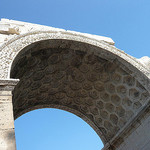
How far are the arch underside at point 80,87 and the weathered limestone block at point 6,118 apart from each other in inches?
74.8

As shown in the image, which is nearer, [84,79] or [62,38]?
[62,38]

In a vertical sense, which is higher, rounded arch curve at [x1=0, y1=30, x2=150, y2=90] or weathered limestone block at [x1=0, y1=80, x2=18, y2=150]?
rounded arch curve at [x1=0, y1=30, x2=150, y2=90]

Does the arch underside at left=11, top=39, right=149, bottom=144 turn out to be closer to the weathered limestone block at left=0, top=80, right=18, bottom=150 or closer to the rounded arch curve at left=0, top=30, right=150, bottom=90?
the rounded arch curve at left=0, top=30, right=150, bottom=90

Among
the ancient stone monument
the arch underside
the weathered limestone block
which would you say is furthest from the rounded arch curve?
the weathered limestone block

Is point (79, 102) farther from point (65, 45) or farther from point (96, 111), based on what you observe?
point (65, 45)

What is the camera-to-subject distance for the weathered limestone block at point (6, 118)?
140 inches

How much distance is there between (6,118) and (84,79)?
4.51 m

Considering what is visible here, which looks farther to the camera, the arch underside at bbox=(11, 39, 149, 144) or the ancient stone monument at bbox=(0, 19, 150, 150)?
the arch underside at bbox=(11, 39, 149, 144)

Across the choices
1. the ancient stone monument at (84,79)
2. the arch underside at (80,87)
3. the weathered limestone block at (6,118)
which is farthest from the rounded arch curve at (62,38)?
the weathered limestone block at (6,118)

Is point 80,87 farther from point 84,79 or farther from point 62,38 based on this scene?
point 62,38

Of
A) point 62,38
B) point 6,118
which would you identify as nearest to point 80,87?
point 62,38

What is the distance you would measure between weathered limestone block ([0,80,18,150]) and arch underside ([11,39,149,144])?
74.8 inches

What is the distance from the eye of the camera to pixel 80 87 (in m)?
8.31

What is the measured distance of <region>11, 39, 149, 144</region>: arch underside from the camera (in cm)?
706
